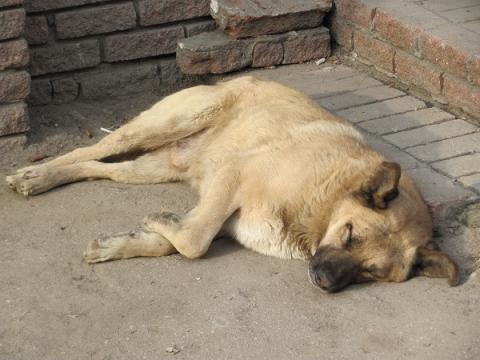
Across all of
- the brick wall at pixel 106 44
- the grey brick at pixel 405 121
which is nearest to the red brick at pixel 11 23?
the brick wall at pixel 106 44

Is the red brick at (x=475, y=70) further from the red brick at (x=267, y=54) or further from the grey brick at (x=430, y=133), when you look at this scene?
the red brick at (x=267, y=54)

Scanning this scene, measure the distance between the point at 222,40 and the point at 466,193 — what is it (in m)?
2.54

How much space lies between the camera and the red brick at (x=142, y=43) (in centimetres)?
683

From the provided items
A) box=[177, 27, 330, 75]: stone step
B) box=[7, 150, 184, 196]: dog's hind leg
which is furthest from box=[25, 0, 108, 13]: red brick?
box=[7, 150, 184, 196]: dog's hind leg

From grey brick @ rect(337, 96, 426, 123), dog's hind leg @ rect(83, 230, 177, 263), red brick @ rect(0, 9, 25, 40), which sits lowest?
dog's hind leg @ rect(83, 230, 177, 263)

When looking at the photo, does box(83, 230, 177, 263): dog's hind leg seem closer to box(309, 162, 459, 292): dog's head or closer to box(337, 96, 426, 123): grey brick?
box(309, 162, 459, 292): dog's head

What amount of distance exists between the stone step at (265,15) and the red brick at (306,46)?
0.08m

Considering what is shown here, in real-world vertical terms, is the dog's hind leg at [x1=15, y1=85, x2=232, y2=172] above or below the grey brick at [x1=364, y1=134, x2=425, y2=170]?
above

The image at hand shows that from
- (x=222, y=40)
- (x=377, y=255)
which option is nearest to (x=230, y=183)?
(x=377, y=255)

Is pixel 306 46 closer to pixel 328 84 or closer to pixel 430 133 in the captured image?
pixel 328 84

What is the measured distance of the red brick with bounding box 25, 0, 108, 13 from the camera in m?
6.43

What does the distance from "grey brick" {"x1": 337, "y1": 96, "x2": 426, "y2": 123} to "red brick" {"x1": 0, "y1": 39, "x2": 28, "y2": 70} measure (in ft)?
7.17

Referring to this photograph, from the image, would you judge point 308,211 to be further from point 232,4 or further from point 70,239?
point 232,4

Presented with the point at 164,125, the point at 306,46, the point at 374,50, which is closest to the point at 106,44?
the point at 164,125
